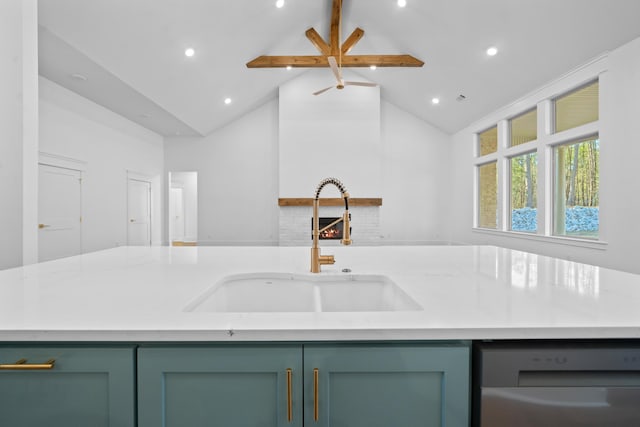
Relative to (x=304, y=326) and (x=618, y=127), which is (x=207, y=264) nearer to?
(x=304, y=326)

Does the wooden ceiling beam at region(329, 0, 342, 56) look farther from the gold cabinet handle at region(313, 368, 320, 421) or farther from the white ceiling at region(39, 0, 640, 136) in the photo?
the gold cabinet handle at region(313, 368, 320, 421)

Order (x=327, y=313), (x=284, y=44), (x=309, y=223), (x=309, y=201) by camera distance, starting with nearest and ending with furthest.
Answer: (x=327, y=313)
(x=284, y=44)
(x=309, y=201)
(x=309, y=223)

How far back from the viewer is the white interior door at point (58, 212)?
4211 mm

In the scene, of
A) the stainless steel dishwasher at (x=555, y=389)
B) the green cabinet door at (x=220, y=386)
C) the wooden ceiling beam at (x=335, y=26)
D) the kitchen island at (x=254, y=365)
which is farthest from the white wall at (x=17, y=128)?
the wooden ceiling beam at (x=335, y=26)

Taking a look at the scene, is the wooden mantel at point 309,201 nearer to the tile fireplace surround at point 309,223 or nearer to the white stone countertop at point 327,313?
the tile fireplace surround at point 309,223

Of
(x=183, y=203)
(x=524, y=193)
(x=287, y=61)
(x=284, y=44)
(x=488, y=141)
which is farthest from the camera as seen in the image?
(x=183, y=203)

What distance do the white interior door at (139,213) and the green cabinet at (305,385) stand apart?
613 cm

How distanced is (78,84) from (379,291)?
16.6ft

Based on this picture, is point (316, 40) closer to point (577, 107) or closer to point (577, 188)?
point (577, 107)

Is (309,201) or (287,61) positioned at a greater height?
(287,61)

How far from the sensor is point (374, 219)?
6.93 m

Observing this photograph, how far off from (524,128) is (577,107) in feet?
3.51

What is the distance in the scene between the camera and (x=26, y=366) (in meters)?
0.68

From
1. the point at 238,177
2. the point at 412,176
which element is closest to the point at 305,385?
the point at 238,177
